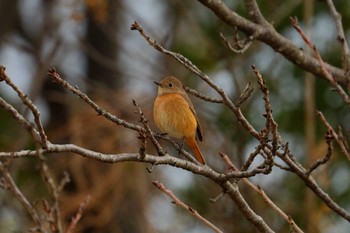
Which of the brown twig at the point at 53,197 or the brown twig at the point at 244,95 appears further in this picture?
the brown twig at the point at 244,95

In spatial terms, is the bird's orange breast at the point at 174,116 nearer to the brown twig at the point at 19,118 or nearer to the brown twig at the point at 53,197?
the brown twig at the point at 53,197

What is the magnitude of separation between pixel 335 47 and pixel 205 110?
4.59 feet

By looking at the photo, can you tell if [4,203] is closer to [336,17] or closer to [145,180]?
[145,180]

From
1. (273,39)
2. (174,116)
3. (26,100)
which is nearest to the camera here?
(26,100)

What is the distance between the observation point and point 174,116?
5199mm

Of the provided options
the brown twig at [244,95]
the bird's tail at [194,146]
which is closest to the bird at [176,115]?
the bird's tail at [194,146]

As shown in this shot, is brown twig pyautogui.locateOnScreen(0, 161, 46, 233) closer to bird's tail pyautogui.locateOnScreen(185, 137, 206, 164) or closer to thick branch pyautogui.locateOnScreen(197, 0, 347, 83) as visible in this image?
thick branch pyautogui.locateOnScreen(197, 0, 347, 83)

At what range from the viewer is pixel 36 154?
2.57 meters

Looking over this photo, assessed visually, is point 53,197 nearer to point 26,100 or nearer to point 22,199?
point 22,199

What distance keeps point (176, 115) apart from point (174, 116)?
1.1 inches

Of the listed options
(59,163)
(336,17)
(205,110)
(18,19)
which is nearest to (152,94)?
(205,110)

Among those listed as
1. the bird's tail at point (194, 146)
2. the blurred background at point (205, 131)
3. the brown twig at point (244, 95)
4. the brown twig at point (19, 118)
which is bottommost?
the brown twig at point (19, 118)

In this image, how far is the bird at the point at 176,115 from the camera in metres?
5.16

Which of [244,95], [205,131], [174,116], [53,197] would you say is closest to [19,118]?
[53,197]
